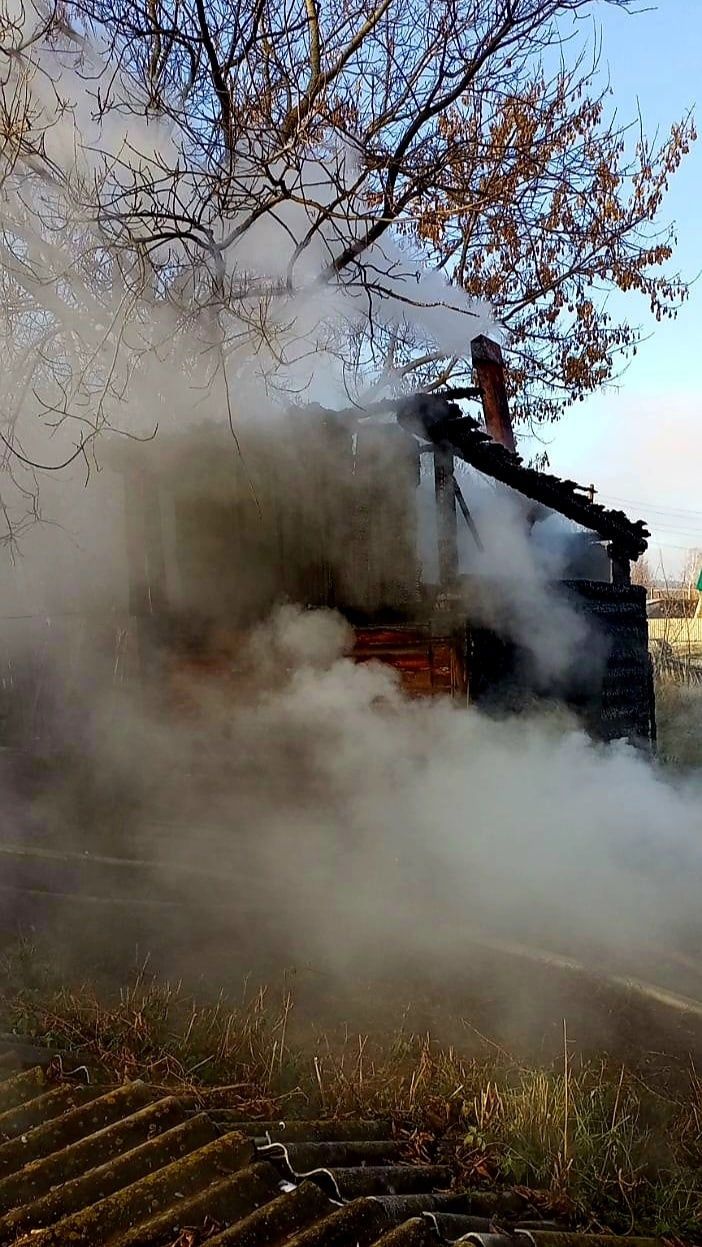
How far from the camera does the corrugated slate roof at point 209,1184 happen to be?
8.23 ft

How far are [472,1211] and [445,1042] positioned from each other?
4.37 feet

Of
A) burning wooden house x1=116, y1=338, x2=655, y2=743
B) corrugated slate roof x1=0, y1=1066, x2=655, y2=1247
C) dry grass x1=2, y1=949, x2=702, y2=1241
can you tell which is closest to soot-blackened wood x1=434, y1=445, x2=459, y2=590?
burning wooden house x1=116, y1=338, x2=655, y2=743

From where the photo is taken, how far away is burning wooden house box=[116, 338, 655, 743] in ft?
20.7

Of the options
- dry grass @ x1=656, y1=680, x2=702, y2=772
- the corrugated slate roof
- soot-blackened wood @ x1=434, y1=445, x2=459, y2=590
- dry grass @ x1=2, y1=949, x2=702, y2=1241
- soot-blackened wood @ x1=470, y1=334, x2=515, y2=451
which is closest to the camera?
the corrugated slate roof

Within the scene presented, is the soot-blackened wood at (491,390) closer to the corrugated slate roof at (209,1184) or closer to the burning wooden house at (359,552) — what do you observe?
the burning wooden house at (359,552)

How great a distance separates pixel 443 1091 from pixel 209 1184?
4.26 feet

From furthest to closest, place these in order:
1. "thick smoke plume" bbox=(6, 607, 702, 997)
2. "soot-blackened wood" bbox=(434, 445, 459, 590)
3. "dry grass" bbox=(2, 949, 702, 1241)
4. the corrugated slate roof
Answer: "soot-blackened wood" bbox=(434, 445, 459, 590) → "thick smoke plume" bbox=(6, 607, 702, 997) → "dry grass" bbox=(2, 949, 702, 1241) → the corrugated slate roof

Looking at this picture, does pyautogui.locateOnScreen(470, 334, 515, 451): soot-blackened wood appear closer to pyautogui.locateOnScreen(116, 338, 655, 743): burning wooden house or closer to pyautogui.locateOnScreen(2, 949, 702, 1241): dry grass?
pyautogui.locateOnScreen(116, 338, 655, 743): burning wooden house

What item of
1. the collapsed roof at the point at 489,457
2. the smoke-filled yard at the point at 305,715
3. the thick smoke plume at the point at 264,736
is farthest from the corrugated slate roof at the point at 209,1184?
the collapsed roof at the point at 489,457

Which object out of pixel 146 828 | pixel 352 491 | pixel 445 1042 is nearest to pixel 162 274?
pixel 352 491

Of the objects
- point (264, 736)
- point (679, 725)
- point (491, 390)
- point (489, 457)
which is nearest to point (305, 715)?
point (264, 736)

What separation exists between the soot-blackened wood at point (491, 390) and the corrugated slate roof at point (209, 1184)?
700 centimetres

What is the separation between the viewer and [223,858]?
6457 mm

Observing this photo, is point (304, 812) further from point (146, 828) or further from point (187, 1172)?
point (187, 1172)
